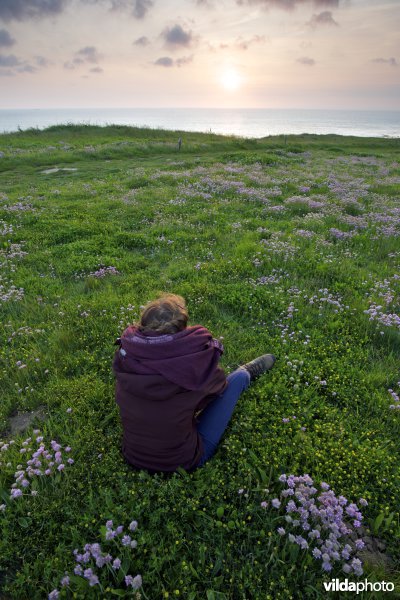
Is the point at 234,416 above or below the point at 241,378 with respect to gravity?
below

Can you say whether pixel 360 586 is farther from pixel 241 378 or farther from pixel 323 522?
pixel 241 378

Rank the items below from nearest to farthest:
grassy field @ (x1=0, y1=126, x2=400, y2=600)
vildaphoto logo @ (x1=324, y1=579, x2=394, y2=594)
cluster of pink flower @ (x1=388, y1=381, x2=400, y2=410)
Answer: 1. vildaphoto logo @ (x1=324, y1=579, x2=394, y2=594)
2. grassy field @ (x1=0, y1=126, x2=400, y2=600)
3. cluster of pink flower @ (x1=388, y1=381, x2=400, y2=410)

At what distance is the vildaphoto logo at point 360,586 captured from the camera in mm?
3299

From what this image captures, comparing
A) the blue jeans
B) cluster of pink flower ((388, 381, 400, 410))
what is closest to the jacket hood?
the blue jeans

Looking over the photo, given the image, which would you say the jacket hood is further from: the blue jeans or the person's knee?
the person's knee

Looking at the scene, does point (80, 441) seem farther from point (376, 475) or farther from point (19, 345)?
point (376, 475)

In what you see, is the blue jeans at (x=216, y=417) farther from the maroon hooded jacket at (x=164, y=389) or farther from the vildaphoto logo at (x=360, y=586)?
the vildaphoto logo at (x=360, y=586)

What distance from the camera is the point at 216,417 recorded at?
15.5ft

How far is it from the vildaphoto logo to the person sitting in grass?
1.77 m

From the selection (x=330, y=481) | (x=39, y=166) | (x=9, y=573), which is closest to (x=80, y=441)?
(x=9, y=573)

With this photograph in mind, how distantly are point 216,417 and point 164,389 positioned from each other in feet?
4.34

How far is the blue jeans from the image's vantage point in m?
4.55

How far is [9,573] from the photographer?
11.6 ft

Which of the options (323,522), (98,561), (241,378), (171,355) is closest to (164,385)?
(171,355)
